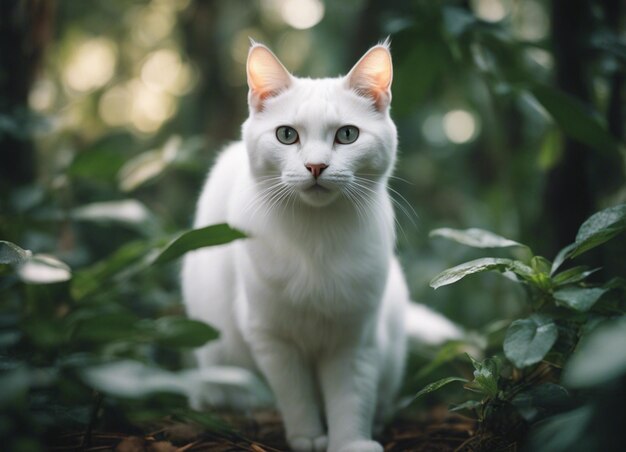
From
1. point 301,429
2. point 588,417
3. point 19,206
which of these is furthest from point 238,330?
point 588,417

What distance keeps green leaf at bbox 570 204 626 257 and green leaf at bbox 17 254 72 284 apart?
1524mm

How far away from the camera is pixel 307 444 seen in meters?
1.92

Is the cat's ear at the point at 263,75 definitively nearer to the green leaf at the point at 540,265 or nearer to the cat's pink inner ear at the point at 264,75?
the cat's pink inner ear at the point at 264,75

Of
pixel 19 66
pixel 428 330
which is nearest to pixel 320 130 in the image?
pixel 428 330

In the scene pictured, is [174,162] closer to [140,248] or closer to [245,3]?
[140,248]

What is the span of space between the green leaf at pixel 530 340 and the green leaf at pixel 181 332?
97 cm

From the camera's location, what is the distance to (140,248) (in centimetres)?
201

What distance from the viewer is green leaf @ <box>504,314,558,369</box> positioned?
132 cm

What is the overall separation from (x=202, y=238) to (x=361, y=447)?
0.93 metres

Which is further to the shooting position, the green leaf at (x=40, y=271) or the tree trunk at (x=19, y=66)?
the tree trunk at (x=19, y=66)

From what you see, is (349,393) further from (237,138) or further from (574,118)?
(237,138)

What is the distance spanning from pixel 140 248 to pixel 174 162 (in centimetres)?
72

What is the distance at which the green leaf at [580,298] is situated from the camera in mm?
1342

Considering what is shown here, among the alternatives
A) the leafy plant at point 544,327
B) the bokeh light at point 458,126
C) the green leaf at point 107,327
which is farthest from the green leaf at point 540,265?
the bokeh light at point 458,126
